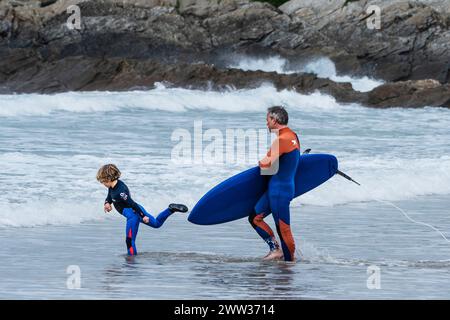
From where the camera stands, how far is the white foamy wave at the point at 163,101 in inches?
1132

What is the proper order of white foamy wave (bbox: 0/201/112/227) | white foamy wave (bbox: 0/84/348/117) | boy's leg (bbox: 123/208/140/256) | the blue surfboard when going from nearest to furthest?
1. boy's leg (bbox: 123/208/140/256)
2. the blue surfboard
3. white foamy wave (bbox: 0/201/112/227)
4. white foamy wave (bbox: 0/84/348/117)

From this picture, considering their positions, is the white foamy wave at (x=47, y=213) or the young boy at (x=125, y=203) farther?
the white foamy wave at (x=47, y=213)

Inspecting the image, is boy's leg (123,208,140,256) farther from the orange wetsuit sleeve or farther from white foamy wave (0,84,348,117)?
white foamy wave (0,84,348,117)

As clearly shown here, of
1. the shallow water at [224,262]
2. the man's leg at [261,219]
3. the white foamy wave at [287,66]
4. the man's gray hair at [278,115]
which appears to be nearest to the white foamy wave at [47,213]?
the shallow water at [224,262]

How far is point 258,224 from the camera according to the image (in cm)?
1056

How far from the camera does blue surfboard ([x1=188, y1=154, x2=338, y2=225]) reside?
35.6 ft

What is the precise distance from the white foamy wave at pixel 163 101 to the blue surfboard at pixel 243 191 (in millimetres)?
16169

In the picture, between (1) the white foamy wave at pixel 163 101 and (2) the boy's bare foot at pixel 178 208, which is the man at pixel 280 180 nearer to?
(2) the boy's bare foot at pixel 178 208

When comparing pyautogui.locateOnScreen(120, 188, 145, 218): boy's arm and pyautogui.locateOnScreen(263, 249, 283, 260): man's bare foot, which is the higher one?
pyautogui.locateOnScreen(120, 188, 145, 218): boy's arm

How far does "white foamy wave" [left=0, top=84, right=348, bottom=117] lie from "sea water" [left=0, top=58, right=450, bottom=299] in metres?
2.03

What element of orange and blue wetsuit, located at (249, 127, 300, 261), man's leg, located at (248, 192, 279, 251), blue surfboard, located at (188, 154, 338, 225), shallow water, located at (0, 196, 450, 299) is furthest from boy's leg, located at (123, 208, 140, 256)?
orange and blue wetsuit, located at (249, 127, 300, 261)

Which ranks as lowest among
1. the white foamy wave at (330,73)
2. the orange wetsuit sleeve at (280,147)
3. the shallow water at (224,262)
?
the shallow water at (224,262)

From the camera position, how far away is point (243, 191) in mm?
10883

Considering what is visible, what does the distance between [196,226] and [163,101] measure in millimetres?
18913
